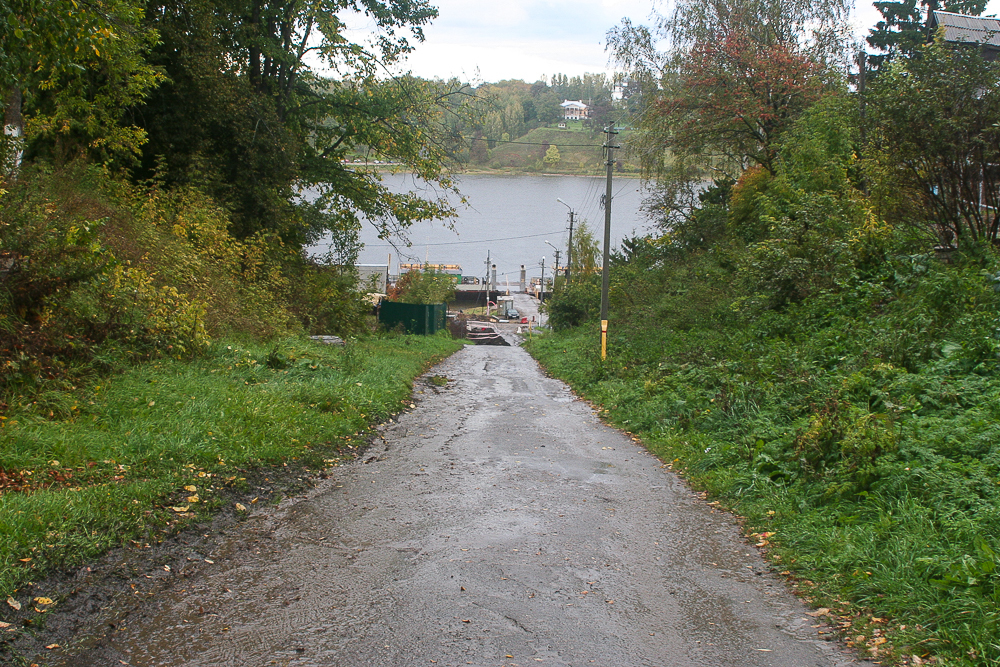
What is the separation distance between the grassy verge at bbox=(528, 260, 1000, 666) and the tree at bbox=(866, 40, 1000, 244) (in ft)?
5.93

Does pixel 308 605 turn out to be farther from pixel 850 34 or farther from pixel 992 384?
pixel 850 34

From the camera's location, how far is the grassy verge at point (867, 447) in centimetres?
470

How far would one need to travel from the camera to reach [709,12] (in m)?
28.5

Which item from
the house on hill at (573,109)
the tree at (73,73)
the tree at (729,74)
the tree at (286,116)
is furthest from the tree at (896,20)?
the house on hill at (573,109)

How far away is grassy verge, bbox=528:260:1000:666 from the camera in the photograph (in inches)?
185

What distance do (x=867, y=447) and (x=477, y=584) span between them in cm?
404

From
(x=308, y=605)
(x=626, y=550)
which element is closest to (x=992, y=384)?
(x=626, y=550)

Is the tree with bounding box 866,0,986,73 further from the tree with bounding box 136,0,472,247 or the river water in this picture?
the river water

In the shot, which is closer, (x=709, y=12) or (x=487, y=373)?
(x=487, y=373)

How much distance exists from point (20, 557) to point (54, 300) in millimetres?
4288

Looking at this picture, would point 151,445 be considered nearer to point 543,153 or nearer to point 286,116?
point 286,116

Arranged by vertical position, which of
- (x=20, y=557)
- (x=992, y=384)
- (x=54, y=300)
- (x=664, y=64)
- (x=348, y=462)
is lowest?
(x=348, y=462)

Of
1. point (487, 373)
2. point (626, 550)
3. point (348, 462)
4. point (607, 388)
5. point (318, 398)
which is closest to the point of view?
point (626, 550)

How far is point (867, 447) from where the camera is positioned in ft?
22.6
